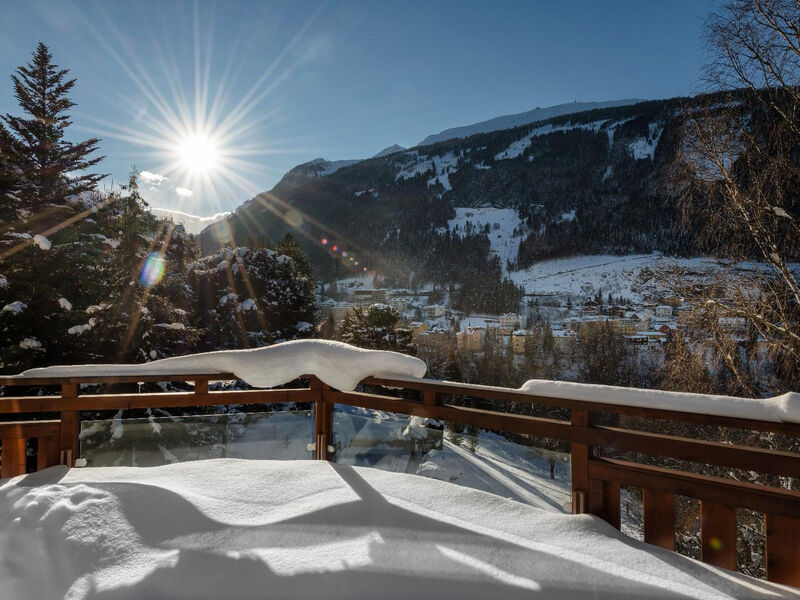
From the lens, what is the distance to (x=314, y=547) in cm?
146

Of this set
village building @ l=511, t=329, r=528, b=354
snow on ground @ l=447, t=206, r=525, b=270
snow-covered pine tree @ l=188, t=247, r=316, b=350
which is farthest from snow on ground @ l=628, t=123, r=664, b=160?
snow-covered pine tree @ l=188, t=247, r=316, b=350

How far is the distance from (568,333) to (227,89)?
2740 centimetres

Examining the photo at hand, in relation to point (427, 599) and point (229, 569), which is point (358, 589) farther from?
point (229, 569)

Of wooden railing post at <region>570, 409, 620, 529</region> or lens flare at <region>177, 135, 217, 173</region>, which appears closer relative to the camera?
wooden railing post at <region>570, 409, 620, 529</region>

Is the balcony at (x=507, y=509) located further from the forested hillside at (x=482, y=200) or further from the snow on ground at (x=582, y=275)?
the forested hillside at (x=482, y=200)

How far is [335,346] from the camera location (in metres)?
2.53

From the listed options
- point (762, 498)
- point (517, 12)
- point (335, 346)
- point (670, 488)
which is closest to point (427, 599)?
point (670, 488)

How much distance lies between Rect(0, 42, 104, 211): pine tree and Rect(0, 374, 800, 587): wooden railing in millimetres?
11012

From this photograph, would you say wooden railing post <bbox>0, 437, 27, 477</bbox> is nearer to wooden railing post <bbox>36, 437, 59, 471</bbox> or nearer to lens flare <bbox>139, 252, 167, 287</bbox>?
wooden railing post <bbox>36, 437, 59, 471</bbox>

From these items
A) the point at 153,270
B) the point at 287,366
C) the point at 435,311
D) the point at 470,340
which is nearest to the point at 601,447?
the point at 287,366

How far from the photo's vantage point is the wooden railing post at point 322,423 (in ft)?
9.14

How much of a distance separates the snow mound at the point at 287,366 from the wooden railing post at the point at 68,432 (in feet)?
0.34

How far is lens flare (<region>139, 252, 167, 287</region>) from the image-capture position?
10359 mm

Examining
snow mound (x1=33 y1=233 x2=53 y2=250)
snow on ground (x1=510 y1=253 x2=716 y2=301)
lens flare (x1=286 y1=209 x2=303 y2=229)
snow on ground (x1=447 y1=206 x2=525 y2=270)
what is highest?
lens flare (x1=286 y1=209 x2=303 y2=229)
